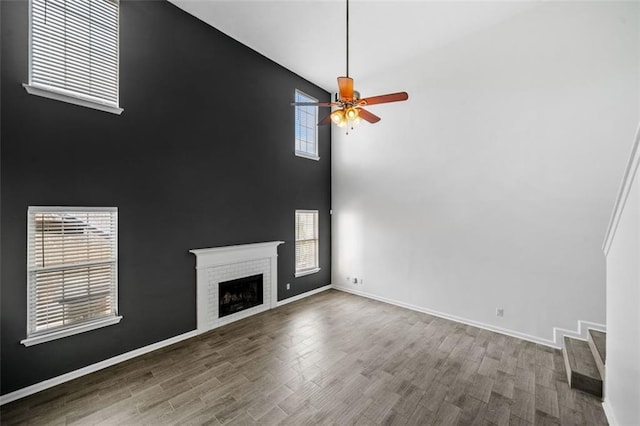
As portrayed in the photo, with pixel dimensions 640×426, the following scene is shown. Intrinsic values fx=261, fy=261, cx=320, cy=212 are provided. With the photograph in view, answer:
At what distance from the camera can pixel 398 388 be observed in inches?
111

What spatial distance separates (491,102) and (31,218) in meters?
6.28

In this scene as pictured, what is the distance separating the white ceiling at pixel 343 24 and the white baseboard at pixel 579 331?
4544 millimetres

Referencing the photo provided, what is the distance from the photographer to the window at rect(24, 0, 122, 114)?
109 inches

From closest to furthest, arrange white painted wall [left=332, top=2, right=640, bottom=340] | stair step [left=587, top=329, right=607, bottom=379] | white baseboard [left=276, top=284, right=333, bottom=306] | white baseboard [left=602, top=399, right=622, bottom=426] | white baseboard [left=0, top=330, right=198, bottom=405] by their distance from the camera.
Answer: white baseboard [left=602, top=399, right=622, bottom=426] < white baseboard [left=0, top=330, right=198, bottom=405] < stair step [left=587, top=329, right=607, bottom=379] < white painted wall [left=332, top=2, right=640, bottom=340] < white baseboard [left=276, top=284, right=333, bottom=306]

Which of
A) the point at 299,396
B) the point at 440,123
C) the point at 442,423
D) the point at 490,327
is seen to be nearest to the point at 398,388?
the point at 442,423

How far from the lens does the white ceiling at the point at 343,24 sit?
380 cm

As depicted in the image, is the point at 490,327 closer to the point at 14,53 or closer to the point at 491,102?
the point at 491,102

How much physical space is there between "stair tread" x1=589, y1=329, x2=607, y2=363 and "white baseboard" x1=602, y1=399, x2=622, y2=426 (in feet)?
1.69

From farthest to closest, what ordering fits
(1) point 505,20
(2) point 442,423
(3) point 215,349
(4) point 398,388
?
1. (1) point 505,20
2. (3) point 215,349
3. (4) point 398,388
4. (2) point 442,423

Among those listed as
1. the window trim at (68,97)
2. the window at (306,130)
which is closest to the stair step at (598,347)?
the window at (306,130)

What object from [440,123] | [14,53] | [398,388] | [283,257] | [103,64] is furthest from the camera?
[283,257]

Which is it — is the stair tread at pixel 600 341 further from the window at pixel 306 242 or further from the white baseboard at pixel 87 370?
the white baseboard at pixel 87 370

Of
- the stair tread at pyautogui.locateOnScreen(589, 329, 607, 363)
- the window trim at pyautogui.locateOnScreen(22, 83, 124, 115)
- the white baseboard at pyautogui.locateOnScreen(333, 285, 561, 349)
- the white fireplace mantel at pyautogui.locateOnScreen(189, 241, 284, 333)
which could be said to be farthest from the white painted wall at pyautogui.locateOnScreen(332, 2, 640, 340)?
the window trim at pyautogui.locateOnScreen(22, 83, 124, 115)

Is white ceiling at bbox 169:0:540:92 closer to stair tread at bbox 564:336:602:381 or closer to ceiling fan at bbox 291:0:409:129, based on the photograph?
ceiling fan at bbox 291:0:409:129
